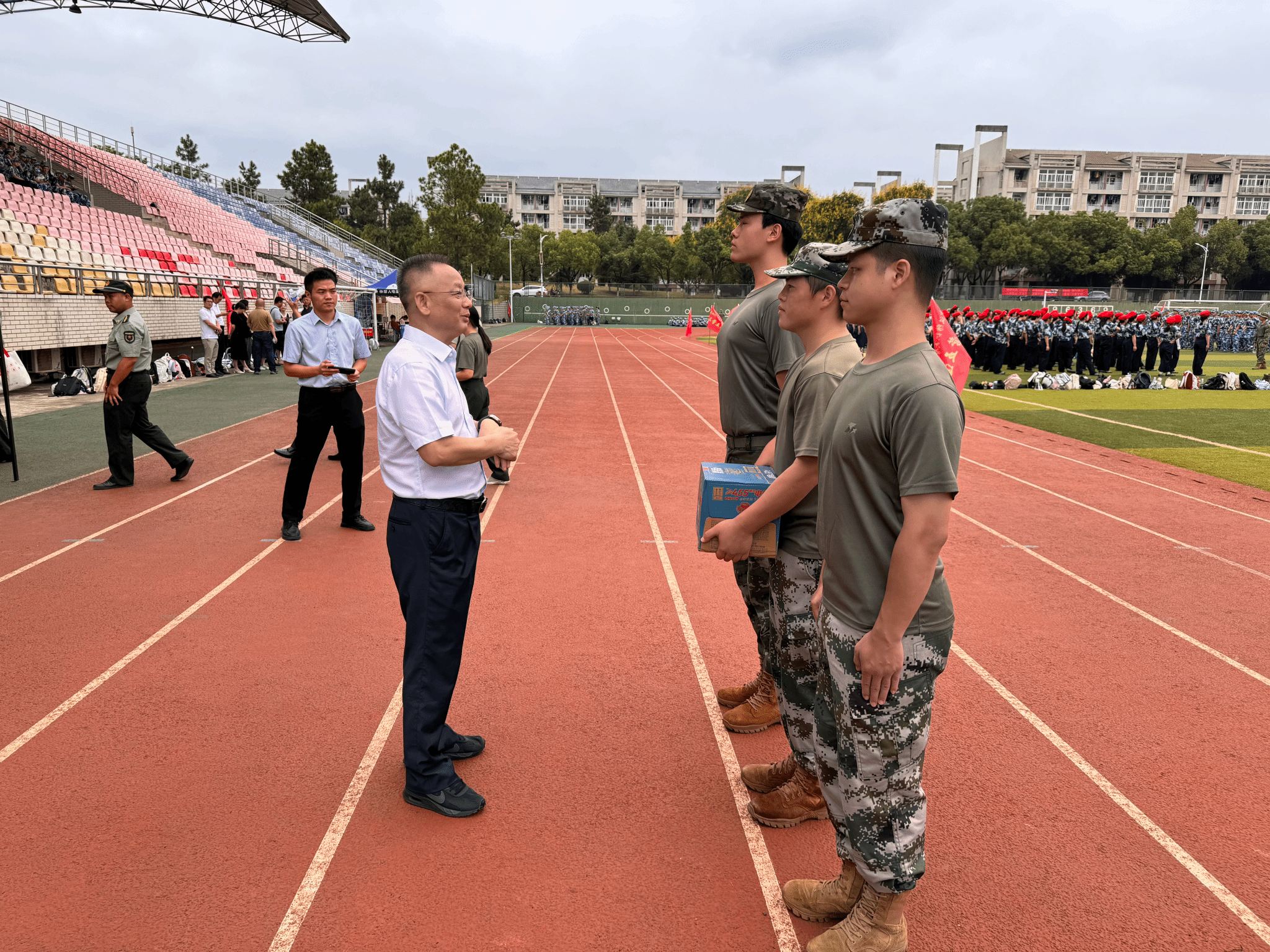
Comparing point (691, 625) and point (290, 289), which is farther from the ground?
point (290, 289)

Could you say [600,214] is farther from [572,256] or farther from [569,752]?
[569,752]

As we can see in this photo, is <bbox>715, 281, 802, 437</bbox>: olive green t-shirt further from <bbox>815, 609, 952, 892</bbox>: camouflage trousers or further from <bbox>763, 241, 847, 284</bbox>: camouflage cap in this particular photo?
<bbox>815, 609, 952, 892</bbox>: camouflage trousers

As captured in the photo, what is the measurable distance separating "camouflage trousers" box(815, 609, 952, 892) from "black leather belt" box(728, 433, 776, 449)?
128 centimetres

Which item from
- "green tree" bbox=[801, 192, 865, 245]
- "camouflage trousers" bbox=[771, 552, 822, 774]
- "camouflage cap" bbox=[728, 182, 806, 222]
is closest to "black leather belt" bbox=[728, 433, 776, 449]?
"camouflage trousers" bbox=[771, 552, 822, 774]

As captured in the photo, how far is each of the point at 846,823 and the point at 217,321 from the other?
65.8 feet

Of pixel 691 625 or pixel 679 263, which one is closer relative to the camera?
pixel 691 625

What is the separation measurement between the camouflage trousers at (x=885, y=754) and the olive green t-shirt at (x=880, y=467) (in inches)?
3.3

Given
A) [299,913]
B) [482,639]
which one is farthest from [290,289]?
[299,913]

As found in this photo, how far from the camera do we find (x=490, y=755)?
341 centimetres

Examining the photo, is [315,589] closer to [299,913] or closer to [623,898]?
[299,913]

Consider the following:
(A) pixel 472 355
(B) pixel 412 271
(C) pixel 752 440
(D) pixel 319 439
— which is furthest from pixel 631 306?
(B) pixel 412 271

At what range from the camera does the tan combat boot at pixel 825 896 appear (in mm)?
2408

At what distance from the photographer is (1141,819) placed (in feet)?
10.0

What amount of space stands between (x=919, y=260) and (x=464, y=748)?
104 inches
